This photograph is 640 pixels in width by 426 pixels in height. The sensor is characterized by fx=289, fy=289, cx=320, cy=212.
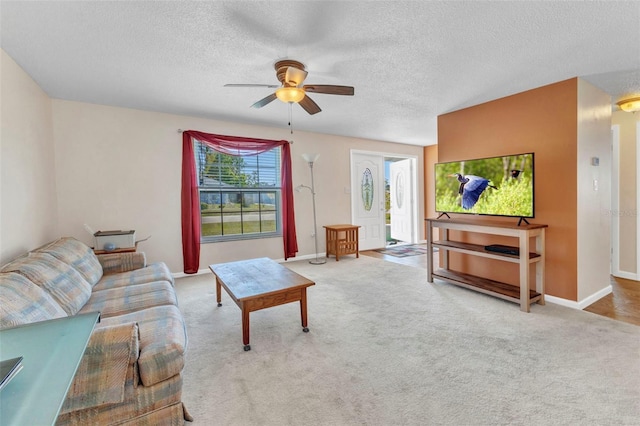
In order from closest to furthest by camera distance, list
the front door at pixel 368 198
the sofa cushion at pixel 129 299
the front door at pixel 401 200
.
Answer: the sofa cushion at pixel 129 299 → the front door at pixel 368 198 → the front door at pixel 401 200

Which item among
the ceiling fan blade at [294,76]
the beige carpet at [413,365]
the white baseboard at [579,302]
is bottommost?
the beige carpet at [413,365]

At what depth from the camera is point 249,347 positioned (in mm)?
2209

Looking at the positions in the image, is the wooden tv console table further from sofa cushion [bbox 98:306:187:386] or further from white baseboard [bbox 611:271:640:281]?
sofa cushion [bbox 98:306:187:386]

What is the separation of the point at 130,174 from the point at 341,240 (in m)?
3.38

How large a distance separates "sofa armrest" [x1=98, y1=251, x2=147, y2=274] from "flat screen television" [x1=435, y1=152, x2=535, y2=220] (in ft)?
12.2

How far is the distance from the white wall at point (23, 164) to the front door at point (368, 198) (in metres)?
4.54

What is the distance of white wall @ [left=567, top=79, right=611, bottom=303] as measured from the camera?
2.88 metres

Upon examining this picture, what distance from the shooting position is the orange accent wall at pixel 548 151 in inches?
113

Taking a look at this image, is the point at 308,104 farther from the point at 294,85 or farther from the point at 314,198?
the point at 314,198

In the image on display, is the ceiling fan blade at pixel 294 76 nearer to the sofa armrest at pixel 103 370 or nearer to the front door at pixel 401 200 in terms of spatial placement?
the sofa armrest at pixel 103 370

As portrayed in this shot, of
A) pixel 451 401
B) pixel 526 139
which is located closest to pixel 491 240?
pixel 526 139

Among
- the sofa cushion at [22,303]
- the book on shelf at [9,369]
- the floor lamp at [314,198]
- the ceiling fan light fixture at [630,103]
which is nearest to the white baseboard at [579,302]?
the ceiling fan light fixture at [630,103]

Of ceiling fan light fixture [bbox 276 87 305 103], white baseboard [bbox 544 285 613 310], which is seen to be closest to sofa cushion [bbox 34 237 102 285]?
ceiling fan light fixture [bbox 276 87 305 103]

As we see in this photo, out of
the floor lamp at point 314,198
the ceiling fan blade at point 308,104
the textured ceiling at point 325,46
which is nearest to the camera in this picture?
the textured ceiling at point 325,46
